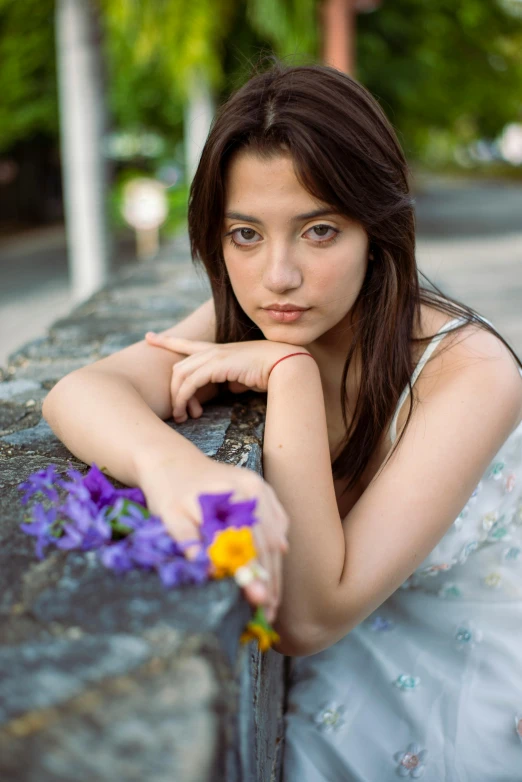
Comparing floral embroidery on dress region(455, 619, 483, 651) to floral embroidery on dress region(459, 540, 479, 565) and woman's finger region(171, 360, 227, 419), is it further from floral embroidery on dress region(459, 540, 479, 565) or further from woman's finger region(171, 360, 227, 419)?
woman's finger region(171, 360, 227, 419)

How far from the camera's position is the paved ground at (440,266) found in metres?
7.00

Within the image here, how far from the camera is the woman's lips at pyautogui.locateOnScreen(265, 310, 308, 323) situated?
1.72 m

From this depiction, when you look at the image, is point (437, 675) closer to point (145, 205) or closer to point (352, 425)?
point (352, 425)

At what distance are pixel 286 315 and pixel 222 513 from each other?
0.70 meters

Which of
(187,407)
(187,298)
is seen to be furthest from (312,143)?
(187,298)

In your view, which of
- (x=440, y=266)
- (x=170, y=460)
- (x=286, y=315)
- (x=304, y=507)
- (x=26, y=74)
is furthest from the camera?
(x=26, y=74)

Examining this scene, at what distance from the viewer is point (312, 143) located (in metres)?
1.60

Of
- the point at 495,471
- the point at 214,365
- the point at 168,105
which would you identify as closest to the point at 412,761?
the point at 495,471

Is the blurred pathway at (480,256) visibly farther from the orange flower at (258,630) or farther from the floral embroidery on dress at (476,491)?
the orange flower at (258,630)

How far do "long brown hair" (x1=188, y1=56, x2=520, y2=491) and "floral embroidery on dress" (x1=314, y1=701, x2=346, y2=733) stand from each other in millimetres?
501

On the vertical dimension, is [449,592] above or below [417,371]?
below

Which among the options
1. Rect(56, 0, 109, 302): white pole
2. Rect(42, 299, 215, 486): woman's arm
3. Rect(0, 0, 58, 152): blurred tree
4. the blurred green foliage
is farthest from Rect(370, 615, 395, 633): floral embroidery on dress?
Rect(0, 0, 58, 152): blurred tree

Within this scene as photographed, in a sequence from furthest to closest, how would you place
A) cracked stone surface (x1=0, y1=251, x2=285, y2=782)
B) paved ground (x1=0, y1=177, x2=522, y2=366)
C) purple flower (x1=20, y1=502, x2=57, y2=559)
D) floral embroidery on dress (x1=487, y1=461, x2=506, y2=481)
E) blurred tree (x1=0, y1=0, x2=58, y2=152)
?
blurred tree (x1=0, y1=0, x2=58, y2=152), paved ground (x1=0, y1=177, x2=522, y2=366), floral embroidery on dress (x1=487, y1=461, x2=506, y2=481), purple flower (x1=20, y1=502, x2=57, y2=559), cracked stone surface (x1=0, y1=251, x2=285, y2=782)

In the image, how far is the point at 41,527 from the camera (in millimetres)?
1206
